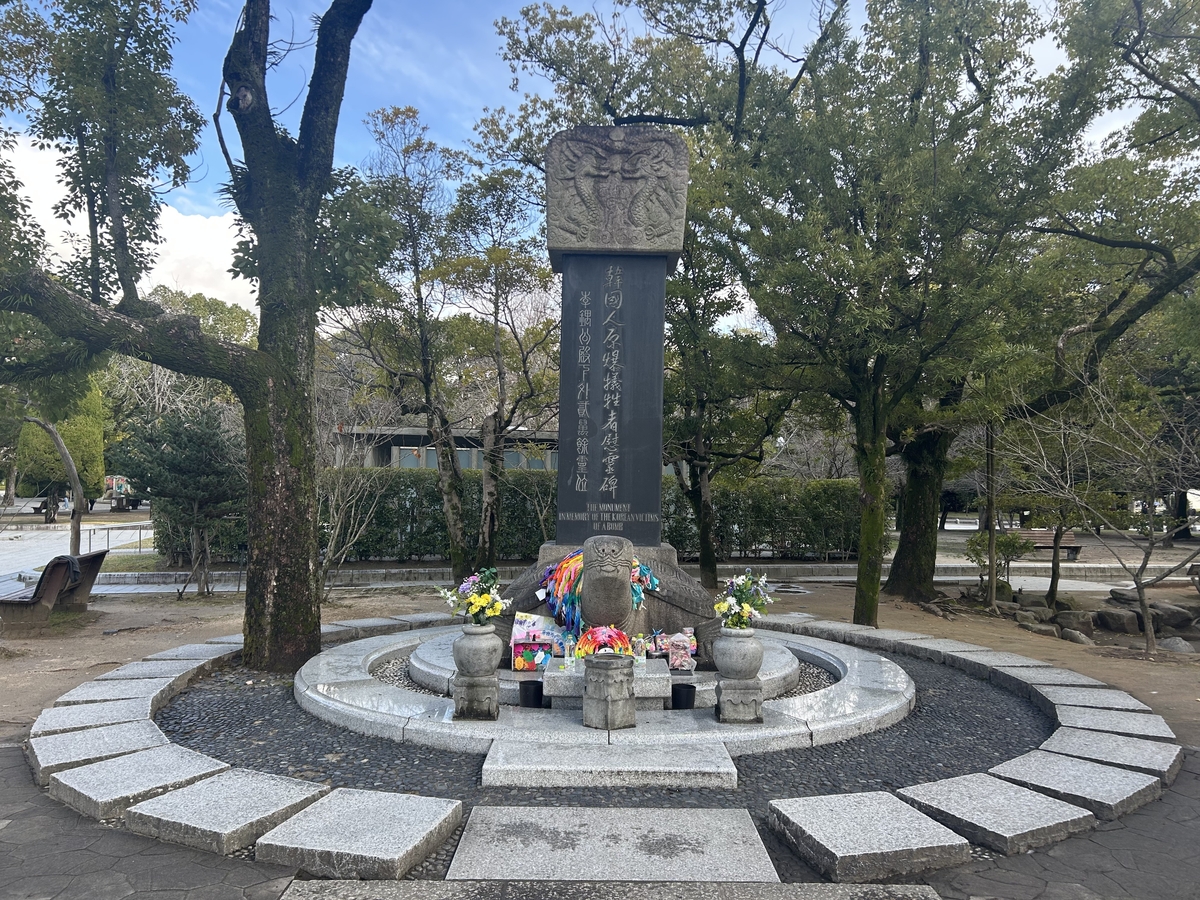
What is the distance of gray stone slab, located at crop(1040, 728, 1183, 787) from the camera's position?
3.77 m

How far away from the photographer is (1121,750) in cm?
400

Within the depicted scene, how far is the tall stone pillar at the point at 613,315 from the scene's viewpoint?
6285 mm

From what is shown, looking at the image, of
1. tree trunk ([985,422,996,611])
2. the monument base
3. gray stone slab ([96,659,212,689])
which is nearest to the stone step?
the monument base

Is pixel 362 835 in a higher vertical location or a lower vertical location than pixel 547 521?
lower

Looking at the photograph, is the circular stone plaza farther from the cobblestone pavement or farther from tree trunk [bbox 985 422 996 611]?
tree trunk [bbox 985 422 996 611]

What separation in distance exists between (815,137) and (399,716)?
7.30 meters

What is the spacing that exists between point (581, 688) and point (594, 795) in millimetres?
1254

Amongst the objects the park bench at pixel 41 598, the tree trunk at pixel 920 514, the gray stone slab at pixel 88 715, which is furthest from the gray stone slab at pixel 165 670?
the tree trunk at pixel 920 514

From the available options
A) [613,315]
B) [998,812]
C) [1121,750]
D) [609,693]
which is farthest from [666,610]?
[1121,750]

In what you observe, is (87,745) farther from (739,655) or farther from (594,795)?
(739,655)

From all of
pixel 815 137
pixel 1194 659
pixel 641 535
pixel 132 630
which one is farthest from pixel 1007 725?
pixel 132 630

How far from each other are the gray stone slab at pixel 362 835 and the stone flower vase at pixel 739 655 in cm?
187

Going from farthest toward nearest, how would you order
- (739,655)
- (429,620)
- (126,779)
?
(429,620)
(739,655)
(126,779)

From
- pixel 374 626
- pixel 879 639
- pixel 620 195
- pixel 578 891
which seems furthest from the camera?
pixel 374 626
